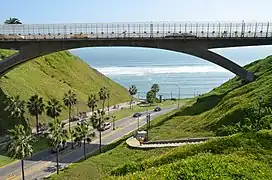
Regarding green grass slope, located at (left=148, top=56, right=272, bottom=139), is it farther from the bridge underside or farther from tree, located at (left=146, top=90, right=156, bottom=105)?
tree, located at (left=146, top=90, right=156, bottom=105)

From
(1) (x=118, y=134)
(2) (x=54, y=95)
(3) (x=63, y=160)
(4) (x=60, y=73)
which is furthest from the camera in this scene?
(4) (x=60, y=73)

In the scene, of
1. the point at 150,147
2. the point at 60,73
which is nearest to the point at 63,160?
the point at 150,147

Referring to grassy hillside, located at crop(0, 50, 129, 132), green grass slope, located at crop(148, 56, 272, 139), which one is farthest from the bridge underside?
grassy hillside, located at crop(0, 50, 129, 132)

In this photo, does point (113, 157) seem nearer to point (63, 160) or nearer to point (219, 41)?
point (63, 160)

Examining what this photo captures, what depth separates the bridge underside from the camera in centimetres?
6544

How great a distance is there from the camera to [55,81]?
106m

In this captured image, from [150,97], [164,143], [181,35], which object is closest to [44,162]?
[164,143]

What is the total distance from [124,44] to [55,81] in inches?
1692

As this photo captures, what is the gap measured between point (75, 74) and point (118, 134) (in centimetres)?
5043

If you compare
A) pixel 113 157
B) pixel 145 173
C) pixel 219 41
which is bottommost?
pixel 113 157

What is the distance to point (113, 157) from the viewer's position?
149 ft

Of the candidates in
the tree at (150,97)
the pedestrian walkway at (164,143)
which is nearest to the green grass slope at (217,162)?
the pedestrian walkway at (164,143)

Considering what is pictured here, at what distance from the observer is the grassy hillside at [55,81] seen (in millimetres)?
86250

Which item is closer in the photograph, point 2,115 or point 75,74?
point 2,115
